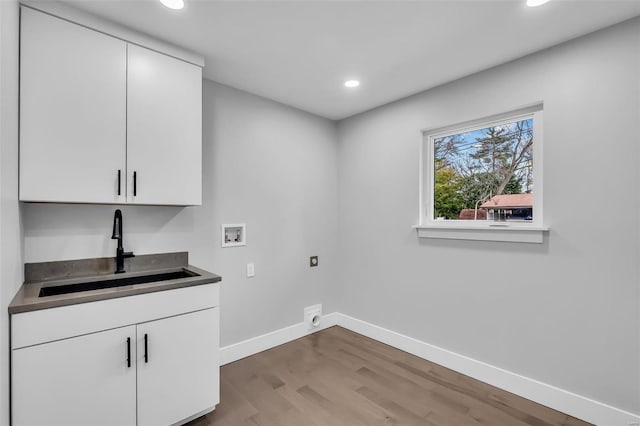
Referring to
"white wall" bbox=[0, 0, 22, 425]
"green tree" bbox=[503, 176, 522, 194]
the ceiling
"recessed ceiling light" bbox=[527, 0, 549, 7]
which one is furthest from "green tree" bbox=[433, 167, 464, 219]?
"white wall" bbox=[0, 0, 22, 425]

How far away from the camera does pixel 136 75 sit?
1.90m

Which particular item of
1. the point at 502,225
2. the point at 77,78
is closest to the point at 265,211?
the point at 77,78

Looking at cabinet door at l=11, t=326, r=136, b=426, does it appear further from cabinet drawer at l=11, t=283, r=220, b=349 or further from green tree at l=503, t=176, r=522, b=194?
green tree at l=503, t=176, r=522, b=194

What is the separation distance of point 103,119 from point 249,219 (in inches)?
53.3

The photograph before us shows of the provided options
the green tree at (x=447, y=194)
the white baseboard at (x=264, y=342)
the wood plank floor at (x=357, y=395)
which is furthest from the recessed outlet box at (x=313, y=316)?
the green tree at (x=447, y=194)

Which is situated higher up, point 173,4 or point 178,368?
point 173,4

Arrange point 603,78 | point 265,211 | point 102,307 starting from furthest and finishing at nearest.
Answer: point 265,211 → point 603,78 → point 102,307

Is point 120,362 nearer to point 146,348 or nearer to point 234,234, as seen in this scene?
point 146,348

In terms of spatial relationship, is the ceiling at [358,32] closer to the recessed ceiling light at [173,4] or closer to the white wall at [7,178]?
the recessed ceiling light at [173,4]

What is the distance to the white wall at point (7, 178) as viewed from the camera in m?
1.24

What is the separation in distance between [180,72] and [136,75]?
28 centimetres

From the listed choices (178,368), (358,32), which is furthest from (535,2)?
(178,368)

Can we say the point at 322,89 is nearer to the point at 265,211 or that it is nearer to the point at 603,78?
the point at 265,211

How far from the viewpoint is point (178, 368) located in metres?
1.78
